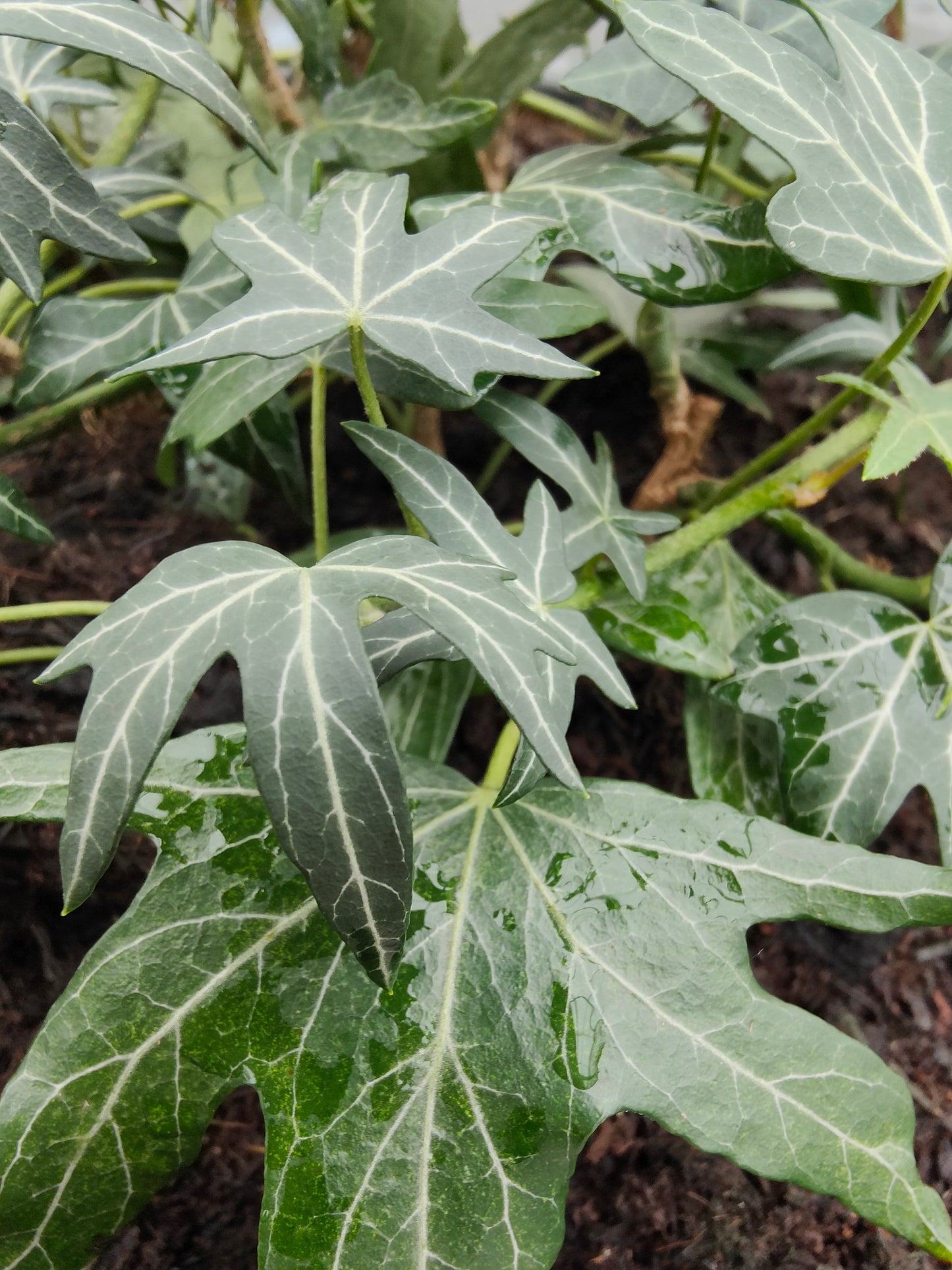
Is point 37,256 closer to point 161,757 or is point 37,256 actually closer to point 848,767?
point 161,757

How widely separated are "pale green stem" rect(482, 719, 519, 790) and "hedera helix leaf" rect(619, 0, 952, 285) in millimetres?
456

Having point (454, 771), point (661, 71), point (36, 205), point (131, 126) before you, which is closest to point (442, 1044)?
point (454, 771)

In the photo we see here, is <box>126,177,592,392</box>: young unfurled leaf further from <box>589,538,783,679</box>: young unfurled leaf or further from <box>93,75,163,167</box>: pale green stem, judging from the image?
<box>93,75,163,167</box>: pale green stem

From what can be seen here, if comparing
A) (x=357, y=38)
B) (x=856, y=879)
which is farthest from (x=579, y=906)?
(x=357, y=38)

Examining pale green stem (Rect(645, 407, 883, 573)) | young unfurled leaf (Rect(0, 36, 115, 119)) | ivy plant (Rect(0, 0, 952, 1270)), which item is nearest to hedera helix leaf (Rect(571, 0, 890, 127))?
ivy plant (Rect(0, 0, 952, 1270))

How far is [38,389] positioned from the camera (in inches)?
35.4

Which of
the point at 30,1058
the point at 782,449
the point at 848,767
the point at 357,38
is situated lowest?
the point at 30,1058

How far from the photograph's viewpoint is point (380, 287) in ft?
2.16

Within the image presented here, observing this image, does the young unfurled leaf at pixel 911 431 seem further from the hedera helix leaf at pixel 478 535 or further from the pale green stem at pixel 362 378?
the pale green stem at pixel 362 378

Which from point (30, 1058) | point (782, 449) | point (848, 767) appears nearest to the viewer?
point (30, 1058)

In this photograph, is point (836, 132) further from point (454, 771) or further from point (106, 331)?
point (106, 331)

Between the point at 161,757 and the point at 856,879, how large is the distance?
21.1 inches

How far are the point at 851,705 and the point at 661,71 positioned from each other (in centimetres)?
61

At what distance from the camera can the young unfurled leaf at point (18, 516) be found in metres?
0.83
